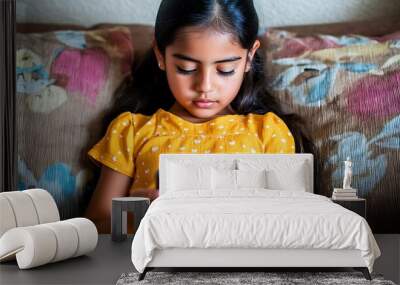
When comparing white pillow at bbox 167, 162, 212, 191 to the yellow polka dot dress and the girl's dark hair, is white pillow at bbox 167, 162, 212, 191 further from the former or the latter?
the girl's dark hair

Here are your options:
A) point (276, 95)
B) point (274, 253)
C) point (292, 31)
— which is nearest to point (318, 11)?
point (292, 31)

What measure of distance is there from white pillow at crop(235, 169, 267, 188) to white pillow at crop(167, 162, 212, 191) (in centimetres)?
29

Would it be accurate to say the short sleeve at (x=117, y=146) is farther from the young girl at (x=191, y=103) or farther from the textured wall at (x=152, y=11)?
the textured wall at (x=152, y=11)

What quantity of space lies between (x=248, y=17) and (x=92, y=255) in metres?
2.88

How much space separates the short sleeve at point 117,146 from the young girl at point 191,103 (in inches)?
0.4

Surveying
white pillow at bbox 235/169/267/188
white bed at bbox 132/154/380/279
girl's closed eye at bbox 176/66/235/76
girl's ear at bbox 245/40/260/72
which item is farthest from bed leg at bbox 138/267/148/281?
girl's ear at bbox 245/40/260/72

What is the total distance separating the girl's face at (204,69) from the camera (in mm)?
6906

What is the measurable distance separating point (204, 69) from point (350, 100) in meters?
1.51

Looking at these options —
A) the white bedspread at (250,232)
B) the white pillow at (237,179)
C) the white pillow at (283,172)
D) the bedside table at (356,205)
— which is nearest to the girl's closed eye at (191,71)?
the white pillow at (283,172)

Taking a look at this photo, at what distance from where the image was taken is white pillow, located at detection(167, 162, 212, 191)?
6.53 meters

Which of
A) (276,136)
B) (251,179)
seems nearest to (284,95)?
(276,136)

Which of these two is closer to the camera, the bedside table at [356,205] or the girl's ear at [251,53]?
the bedside table at [356,205]

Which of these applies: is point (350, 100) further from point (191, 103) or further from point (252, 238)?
point (252, 238)

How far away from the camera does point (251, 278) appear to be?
4.90 metres
